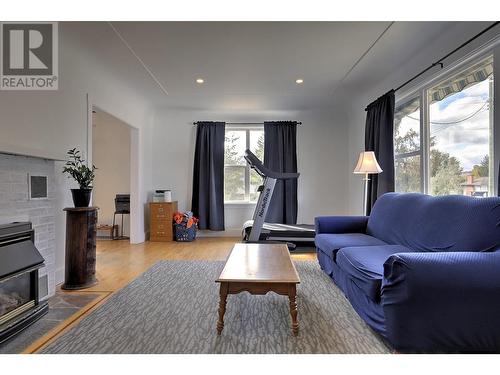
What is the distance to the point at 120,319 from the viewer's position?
2047 mm

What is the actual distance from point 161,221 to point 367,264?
12.8 feet

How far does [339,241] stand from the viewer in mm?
2791

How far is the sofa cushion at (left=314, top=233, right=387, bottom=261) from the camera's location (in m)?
2.67

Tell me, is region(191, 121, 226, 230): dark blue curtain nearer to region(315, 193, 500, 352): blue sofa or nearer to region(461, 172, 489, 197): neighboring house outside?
region(315, 193, 500, 352): blue sofa

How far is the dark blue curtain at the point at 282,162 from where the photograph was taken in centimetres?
537

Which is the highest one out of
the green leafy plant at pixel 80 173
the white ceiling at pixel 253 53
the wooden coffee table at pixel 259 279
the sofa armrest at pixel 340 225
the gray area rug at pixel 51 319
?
the white ceiling at pixel 253 53

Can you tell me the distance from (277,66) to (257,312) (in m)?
2.81

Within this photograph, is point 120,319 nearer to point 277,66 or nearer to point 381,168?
point 277,66

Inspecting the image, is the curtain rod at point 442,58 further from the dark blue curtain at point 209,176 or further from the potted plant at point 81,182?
the potted plant at point 81,182

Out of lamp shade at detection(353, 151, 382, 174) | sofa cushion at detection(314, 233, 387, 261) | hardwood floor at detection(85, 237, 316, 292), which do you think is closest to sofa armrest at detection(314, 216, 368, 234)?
sofa cushion at detection(314, 233, 387, 261)

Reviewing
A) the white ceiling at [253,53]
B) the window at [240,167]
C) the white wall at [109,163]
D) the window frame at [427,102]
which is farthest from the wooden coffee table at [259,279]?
the white wall at [109,163]

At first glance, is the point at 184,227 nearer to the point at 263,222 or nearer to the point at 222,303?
the point at 263,222

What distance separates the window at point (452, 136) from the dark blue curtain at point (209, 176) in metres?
3.14
